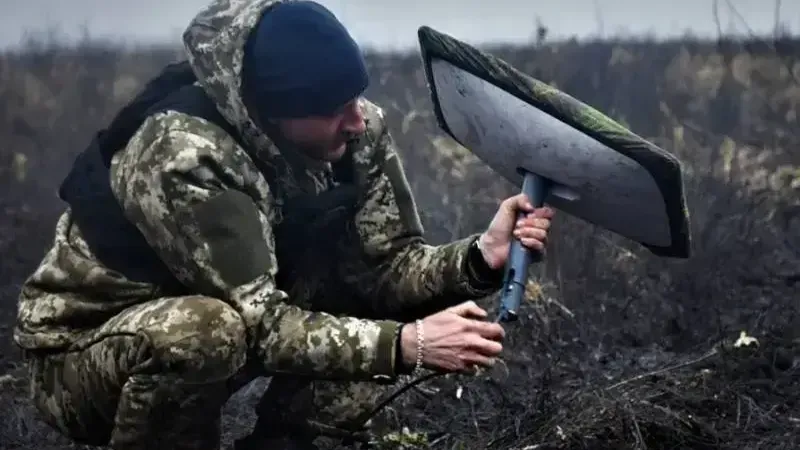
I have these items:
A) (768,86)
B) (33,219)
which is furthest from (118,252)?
(768,86)

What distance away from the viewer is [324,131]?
11.6 ft

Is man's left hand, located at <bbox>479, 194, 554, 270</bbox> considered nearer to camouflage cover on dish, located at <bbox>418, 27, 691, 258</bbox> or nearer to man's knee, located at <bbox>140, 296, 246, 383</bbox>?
camouflage cover on dish, located at <bbox>418, 27, 691, 258</bbox>

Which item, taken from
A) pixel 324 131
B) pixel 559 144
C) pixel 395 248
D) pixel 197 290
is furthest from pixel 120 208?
pixel 559 144

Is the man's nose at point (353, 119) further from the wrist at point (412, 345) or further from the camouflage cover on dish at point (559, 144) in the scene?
the wrist at point (412, 345)

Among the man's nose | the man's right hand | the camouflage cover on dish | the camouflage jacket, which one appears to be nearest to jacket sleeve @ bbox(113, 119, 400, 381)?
the camouflage jacket

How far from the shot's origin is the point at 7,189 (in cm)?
1023

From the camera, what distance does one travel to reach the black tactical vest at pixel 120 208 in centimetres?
350

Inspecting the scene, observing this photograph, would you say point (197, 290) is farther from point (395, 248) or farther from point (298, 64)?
point (395, 248)

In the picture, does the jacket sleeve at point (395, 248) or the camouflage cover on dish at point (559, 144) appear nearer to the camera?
the camouflage cover on dish at point (559, 144)

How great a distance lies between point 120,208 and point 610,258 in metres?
3.61

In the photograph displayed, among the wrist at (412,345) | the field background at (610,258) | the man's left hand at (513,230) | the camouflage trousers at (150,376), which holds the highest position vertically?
the man's left hand at (513,230)

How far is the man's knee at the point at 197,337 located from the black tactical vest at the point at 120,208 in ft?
0.80

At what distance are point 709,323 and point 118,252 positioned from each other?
302 cm

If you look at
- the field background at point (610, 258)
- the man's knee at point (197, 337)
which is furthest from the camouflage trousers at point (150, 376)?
the field background at point (610, 258)
